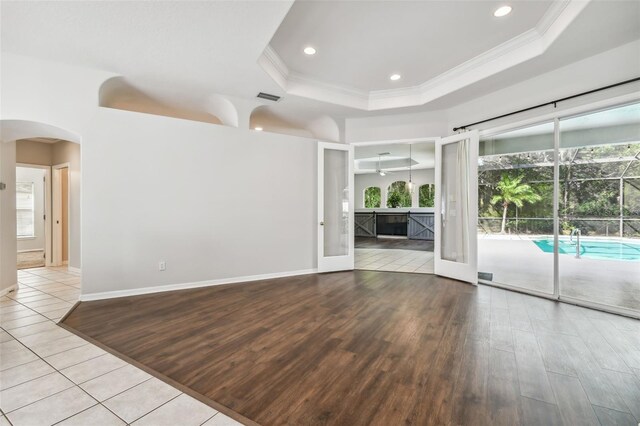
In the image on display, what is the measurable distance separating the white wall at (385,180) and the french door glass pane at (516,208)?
565cm

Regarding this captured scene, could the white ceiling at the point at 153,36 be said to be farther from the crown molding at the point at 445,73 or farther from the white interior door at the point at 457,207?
the white interior door at the point at 457,207

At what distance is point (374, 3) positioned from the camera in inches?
107

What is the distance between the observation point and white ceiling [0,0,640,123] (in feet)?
8.55

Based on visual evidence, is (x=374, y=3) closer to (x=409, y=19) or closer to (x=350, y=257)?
(x=409, y=19)

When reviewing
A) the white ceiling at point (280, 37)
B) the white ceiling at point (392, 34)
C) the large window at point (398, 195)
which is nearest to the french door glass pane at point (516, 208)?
the white ceiling at point (280, 37)

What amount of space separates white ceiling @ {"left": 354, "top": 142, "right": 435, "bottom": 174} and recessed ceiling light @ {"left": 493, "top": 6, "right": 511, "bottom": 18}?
435cm

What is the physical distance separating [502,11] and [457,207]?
2.77 meters

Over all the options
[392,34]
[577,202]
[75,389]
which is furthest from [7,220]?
[577,202]

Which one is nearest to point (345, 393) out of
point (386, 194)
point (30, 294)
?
point (30, 294)

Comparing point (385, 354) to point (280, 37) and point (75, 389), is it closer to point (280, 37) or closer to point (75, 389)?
point (75, 389)

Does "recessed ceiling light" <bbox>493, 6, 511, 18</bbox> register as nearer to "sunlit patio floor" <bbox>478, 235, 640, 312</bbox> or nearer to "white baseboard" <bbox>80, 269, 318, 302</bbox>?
"sunlit patio floor" <bbox>478, 235, 640, 312</bbox>

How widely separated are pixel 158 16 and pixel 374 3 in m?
2.07

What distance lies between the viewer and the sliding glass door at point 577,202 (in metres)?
3.49

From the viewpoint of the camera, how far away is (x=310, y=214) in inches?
207
